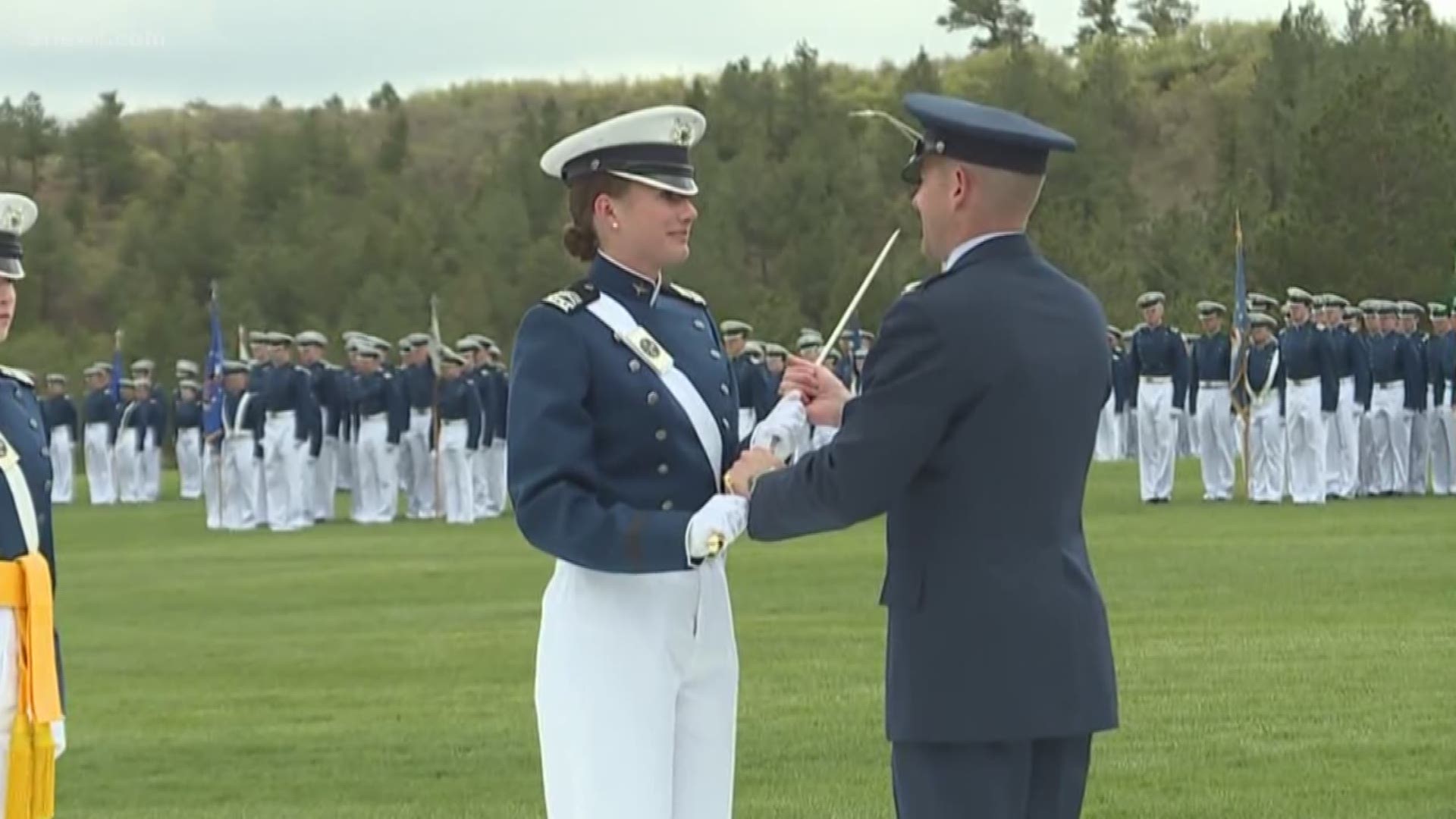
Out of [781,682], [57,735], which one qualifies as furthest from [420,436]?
[57,735]

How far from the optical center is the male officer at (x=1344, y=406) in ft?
102

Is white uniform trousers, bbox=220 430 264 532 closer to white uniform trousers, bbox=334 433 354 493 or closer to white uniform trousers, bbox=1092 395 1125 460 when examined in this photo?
white uniform trousers, bbox=334 433 354 493

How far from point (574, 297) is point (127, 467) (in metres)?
42.8

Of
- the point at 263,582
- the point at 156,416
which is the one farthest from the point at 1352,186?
the point at 263,582

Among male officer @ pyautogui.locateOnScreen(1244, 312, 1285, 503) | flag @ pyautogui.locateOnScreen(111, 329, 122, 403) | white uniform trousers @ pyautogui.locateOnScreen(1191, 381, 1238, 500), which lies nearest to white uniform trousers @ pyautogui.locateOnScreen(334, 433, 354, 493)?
white uniform trousers @ pyautogui.locateOnScreen(1191, 381, 1238, 500)

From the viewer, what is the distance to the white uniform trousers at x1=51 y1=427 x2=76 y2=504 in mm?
48688

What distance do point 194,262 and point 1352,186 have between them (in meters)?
40.5

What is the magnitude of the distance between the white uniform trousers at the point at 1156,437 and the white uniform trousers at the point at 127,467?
22.4 m

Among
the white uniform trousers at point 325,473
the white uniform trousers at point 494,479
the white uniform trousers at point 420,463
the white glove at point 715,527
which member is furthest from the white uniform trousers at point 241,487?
the white glove at point 715,527

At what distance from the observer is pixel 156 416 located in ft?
158

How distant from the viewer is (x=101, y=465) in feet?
159

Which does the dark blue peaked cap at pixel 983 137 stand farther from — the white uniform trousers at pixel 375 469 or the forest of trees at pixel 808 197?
the forest of trees at pixel 808 197

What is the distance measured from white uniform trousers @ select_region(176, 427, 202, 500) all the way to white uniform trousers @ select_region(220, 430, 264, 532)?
12.0m

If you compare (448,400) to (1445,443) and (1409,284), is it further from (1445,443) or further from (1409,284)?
(1409,284)
